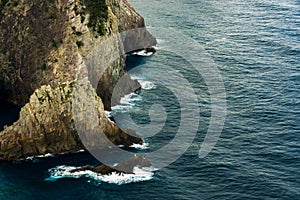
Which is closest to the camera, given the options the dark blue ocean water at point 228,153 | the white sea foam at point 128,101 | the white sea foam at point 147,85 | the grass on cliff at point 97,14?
the dark blue ocean water at point 228,153

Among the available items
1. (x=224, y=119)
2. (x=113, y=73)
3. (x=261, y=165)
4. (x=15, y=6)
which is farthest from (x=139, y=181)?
(x=15, y=6)

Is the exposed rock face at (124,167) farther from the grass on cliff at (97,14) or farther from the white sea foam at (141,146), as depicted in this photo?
the grass on cliff at (97,14)

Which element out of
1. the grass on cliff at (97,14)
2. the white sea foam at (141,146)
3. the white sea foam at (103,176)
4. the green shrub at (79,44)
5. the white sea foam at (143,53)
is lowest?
the white sea foam at (103,176)

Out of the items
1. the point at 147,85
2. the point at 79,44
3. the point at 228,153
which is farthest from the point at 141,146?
the point at 147,85

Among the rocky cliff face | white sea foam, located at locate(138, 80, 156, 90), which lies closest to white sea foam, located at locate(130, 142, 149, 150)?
the rocky cliff face

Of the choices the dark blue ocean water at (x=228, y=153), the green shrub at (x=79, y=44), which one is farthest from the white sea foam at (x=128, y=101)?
the green shrub at (x=79, y=44)

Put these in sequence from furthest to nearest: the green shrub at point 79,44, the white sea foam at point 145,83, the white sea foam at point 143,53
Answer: the white sea foam at point 143,53 → the white sea foam at point 145,83 → the green shrub at point 79,44

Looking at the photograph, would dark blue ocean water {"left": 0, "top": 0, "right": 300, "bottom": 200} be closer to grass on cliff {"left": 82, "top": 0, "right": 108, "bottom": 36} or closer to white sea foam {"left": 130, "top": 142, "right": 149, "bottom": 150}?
white sea foam {"left": 130, "top": 142, "right": 149, "bottom": 150}

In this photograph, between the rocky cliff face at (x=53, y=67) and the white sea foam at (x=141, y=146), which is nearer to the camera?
the rocky cliff face at (x=53, y=67)
